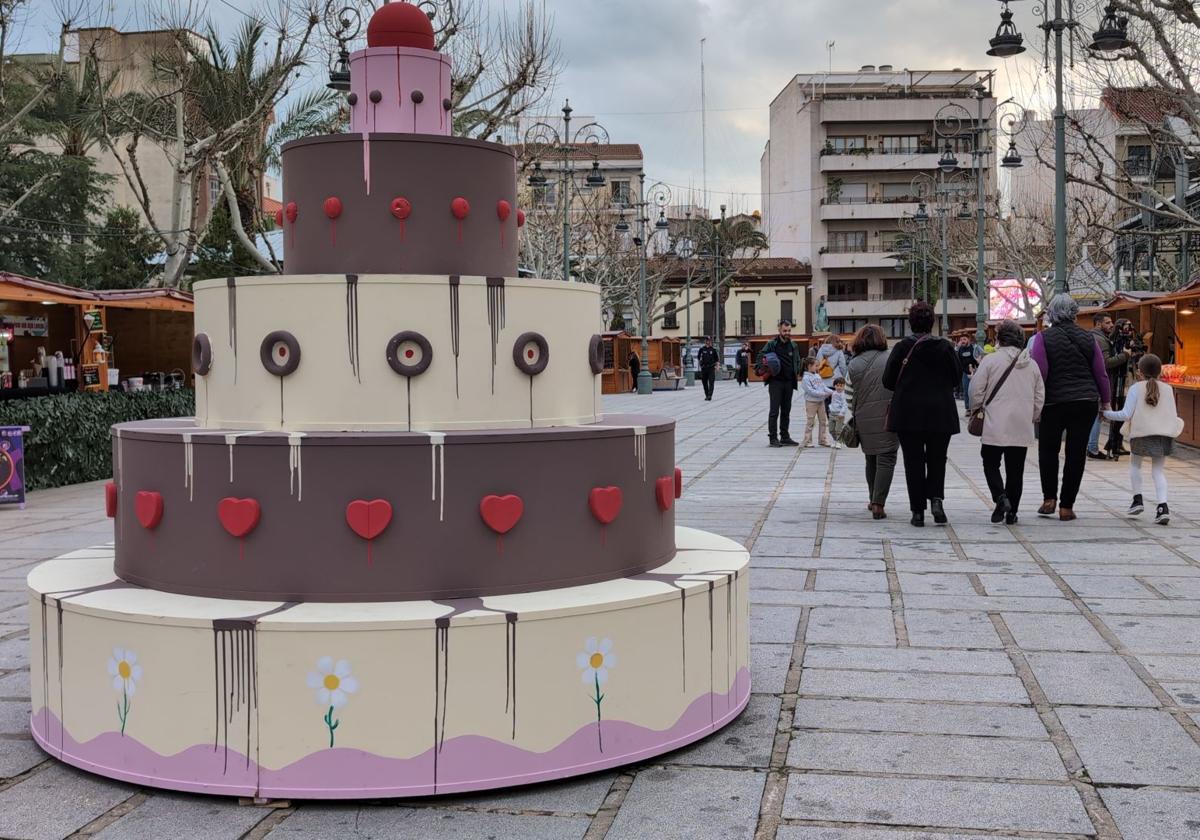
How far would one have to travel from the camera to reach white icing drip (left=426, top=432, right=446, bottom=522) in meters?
4.12

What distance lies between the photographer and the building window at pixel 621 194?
213 ft

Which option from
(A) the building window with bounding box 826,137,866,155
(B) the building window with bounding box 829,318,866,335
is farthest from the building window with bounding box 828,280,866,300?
(A) the building window with bounding box 826,137,866,155

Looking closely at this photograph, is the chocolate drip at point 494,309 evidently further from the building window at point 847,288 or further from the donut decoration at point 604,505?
the building window at point 847,288

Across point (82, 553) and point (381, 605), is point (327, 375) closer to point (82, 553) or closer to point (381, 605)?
point (381, 605)

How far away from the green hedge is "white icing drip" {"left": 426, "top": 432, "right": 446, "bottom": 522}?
33.7 ft

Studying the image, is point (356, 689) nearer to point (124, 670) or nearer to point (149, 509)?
point (124, 670)

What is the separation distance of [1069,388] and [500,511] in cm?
721

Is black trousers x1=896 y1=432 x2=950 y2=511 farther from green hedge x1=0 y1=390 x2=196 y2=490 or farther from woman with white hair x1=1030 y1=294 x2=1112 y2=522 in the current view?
green hedge x1=0 y1=390 x2=196 y2=490

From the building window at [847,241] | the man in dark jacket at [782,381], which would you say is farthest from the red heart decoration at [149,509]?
the building window at [847,241]

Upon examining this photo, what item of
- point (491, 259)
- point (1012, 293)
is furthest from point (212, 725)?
point (1012, 293)

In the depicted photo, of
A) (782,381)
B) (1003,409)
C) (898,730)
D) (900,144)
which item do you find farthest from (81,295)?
(900,144)

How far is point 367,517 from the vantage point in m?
4.07

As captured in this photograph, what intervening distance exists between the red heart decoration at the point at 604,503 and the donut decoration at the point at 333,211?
58.1 inches

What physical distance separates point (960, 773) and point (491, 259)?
2.69 m
